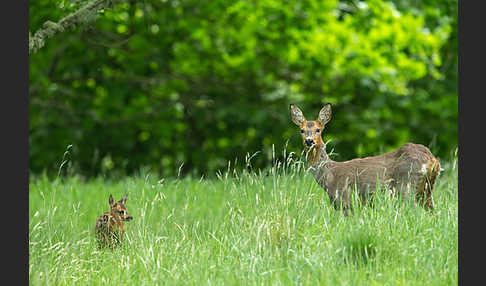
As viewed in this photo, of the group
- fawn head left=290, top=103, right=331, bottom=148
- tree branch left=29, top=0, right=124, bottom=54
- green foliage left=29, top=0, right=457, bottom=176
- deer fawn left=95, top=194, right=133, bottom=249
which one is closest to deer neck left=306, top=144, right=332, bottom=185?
fawn head left=290, top=103, right=331, bottom=148

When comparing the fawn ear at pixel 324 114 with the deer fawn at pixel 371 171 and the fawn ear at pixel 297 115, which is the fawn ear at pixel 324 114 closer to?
the deer fawn at pixel 371 171

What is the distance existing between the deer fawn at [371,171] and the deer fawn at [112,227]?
1.99 metres

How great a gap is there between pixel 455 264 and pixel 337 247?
3.15 feet

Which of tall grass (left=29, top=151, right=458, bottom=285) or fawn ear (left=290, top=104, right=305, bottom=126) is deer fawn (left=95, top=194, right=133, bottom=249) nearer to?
tall grass (left=29, top=151, right=458, bottom=285)

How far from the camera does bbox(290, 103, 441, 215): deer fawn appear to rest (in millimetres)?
6902

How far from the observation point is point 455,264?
539cm

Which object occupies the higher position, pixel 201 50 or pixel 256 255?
pixel 201 50

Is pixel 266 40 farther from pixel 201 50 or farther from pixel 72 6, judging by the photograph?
pixel 72 6

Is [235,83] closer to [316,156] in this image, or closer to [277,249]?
[316,156]

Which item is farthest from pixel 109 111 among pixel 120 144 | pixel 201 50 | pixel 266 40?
pixel 266 40

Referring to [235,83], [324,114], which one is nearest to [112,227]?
[324,114]

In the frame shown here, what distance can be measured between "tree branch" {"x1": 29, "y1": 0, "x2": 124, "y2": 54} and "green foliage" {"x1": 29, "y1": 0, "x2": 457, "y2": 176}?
5.98 metres

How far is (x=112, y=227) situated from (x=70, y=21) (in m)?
2.44

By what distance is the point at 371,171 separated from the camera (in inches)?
278
